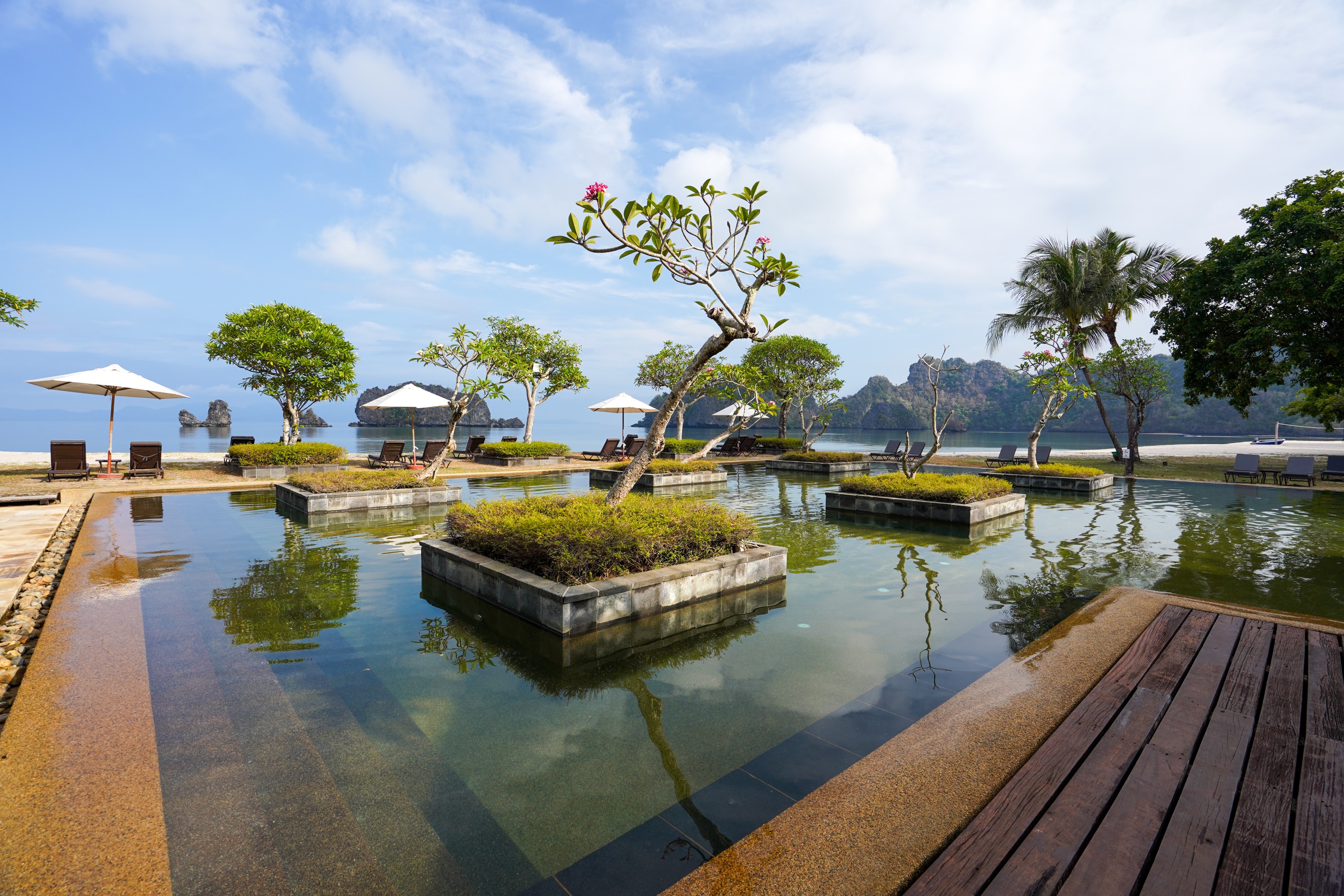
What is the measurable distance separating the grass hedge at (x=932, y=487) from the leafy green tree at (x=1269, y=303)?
8.94m

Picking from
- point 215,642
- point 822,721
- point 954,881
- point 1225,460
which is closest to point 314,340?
point 215,642

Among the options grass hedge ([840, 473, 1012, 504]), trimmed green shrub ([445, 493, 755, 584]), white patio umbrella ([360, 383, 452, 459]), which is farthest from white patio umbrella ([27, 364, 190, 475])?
grass hedge ([840, 473, 1012, 504])

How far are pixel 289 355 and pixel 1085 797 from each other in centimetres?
2238

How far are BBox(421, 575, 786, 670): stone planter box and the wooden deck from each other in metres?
2.71

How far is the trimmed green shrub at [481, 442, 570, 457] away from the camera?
22.3 meters

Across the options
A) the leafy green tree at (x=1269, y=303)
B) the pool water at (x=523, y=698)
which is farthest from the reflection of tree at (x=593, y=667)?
the leafy green tree at (x=1269, y=303)

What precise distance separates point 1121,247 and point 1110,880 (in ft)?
104

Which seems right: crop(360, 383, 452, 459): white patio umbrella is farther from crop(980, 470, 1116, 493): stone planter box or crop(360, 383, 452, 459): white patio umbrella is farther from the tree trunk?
crop(980, 470, 1116, 493): stone planter box

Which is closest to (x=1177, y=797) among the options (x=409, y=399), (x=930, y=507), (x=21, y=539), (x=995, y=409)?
(x=930, y=507)

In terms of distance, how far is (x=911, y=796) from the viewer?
2.64 metres

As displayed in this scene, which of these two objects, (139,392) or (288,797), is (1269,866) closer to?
(288,797)

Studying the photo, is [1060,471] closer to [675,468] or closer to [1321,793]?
[675,468]

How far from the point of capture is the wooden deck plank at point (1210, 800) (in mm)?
2031

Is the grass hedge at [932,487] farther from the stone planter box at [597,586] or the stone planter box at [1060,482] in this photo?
the stone planter box at [597,586]
